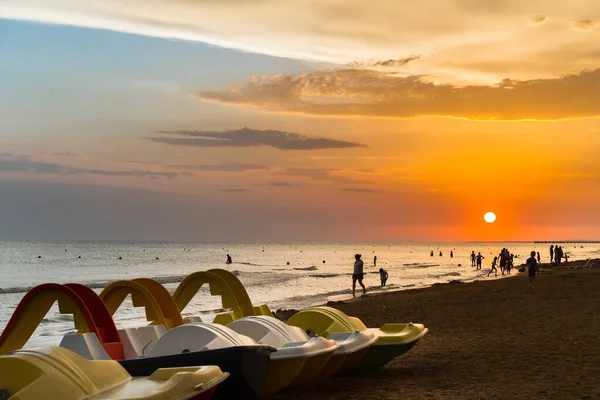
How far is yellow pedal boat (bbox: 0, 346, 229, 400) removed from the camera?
5.74m

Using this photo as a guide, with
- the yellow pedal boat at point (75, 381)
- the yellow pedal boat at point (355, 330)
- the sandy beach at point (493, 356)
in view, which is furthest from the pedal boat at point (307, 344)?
the yellow pedal boat at point (75, 381)

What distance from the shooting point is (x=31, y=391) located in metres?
5.72

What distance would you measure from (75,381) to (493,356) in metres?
8.57

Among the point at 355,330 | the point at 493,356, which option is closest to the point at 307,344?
the point at 355,330

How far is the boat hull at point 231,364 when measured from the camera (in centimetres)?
766

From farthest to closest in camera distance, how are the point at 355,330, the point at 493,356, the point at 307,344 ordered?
the point at 493,356 < the point at 355,330 < the point at 307,344

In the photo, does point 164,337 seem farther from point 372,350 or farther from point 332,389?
point 372,350

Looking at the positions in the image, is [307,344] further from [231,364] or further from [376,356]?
[376,356]

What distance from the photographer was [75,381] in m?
5.85

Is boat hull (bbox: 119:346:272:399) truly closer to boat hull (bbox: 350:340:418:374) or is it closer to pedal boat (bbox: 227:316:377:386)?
pedal boat (bbox: 227:316:377:386)

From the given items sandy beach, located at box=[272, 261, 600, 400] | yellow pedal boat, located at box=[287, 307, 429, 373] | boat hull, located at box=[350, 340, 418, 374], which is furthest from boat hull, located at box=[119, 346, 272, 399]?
boat hull, located at box=[350, 340, 418, 374]

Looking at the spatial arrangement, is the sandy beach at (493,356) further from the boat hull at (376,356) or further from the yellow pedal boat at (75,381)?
the yellow pedal boat at (75,381)

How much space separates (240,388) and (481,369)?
16.5ft

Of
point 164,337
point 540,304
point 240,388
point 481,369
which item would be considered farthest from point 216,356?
point 540,304
